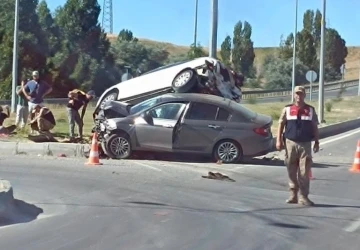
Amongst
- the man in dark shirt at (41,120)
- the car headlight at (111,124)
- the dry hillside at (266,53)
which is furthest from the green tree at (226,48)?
the car headlight at (111,124)

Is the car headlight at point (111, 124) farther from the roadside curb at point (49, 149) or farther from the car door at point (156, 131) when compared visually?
the roadside curb at point (49, 149)

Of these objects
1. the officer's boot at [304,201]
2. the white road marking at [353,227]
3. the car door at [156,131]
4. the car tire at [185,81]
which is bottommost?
the white road marking at [353,227]

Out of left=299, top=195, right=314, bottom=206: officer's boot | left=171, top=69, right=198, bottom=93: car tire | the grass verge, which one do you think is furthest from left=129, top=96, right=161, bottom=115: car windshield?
left=299, top=195, right=314, bottom=206: officer's boot

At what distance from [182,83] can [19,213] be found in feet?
37.3

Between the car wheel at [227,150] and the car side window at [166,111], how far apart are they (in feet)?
3.95

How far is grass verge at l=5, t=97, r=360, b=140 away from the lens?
24.6 metres

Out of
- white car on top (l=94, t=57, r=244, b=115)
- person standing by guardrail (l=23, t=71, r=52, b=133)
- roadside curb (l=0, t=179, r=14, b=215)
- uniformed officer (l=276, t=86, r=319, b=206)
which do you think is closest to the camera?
roadside curb (l=0, t=179, r=14, b=215)

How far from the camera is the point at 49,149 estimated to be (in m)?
20.3

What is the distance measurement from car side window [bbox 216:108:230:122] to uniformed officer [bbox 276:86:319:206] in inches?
250

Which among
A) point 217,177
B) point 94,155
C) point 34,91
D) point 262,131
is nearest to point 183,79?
point 262,131

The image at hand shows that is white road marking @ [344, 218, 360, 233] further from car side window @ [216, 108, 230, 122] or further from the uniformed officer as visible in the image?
car side window @ [216, 108, 230, 122]

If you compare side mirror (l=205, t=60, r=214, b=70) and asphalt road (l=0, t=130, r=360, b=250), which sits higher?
side mirror (l=205, t=60, r=214, b=70)

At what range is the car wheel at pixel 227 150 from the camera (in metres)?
19.5

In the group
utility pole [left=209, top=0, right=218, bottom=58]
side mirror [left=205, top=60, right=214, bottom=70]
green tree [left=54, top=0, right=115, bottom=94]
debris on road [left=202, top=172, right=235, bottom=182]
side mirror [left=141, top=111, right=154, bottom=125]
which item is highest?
green tree [left=54, top=0, right=115, bottom=94]
